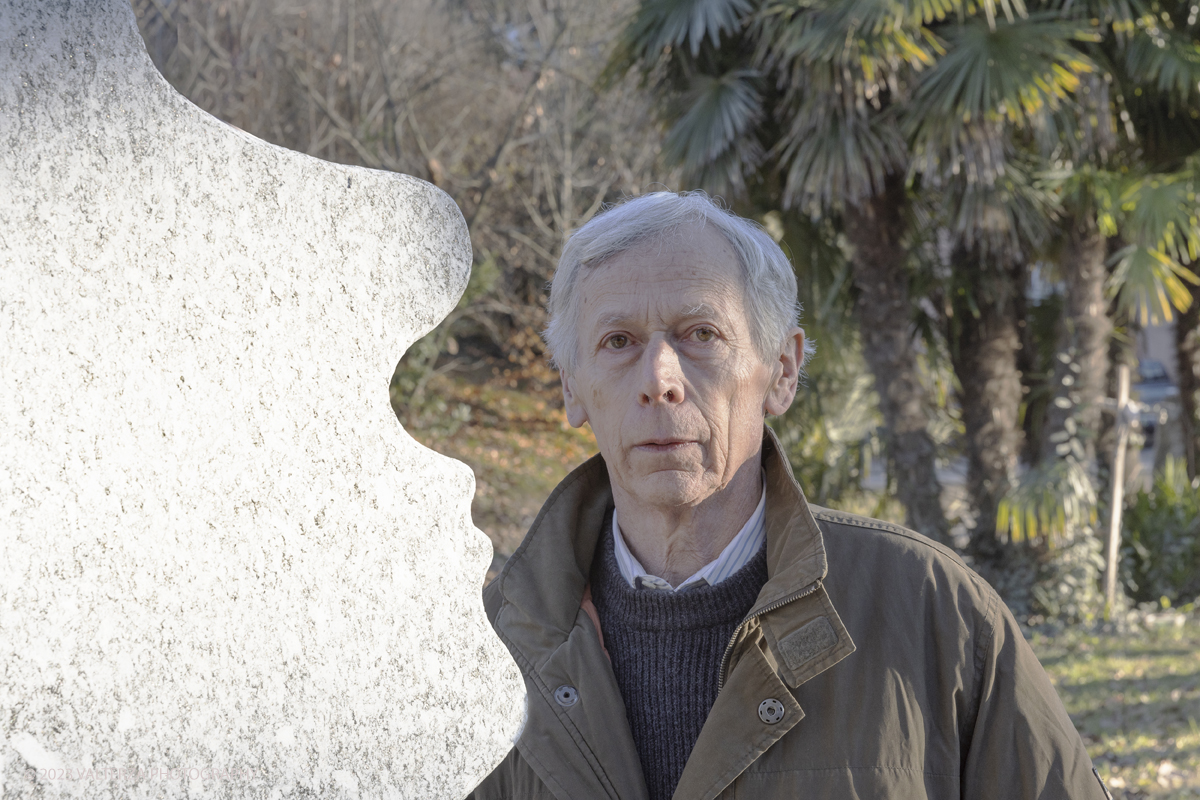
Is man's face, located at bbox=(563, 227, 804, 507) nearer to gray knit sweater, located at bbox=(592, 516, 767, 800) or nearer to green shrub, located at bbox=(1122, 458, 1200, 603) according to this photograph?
gray knit sweater, located at bbox=(592, 516, 767, 800)

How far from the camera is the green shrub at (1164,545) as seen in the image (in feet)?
26.0

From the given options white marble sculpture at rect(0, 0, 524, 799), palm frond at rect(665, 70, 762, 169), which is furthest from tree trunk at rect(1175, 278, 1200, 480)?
white marble sculpture at rect(0, 0, 524, 799)

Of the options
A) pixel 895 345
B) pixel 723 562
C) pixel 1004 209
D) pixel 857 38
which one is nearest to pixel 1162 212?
pixel 1004 209

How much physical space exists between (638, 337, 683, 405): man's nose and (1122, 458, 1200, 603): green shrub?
754cm

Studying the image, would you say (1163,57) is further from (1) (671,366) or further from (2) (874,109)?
(1) (671,366)

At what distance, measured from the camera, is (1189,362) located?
7879 millimetres

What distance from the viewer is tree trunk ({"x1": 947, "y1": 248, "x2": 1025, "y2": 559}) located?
24.2ft

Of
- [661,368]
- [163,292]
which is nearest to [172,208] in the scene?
[163,292]

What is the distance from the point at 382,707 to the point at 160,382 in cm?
40

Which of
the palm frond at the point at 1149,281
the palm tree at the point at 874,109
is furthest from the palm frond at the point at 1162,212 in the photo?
the palm tree at the point at 874,109

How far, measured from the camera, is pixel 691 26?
6.63 meters

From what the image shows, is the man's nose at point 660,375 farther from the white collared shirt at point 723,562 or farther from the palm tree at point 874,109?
the palm tree at point 874,109

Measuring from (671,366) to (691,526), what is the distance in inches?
12.8

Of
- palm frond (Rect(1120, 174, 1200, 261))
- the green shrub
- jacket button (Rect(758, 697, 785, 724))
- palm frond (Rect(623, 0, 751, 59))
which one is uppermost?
palm frond (Rect(623, 0, 751, 59))
